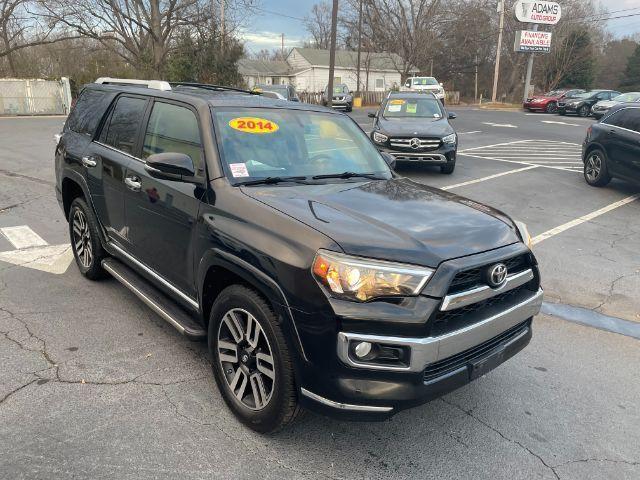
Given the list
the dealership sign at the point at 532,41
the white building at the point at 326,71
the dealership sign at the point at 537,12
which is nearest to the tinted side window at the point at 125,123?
the dealership sign at the point at 532,41

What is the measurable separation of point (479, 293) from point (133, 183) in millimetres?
2600

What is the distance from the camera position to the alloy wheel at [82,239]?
16.0 ft

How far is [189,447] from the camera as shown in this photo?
109 inches

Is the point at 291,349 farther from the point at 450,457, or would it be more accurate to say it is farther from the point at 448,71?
the point at 448,71

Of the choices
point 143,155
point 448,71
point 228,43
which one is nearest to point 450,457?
point 143,155

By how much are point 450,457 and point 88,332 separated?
2.84 metres

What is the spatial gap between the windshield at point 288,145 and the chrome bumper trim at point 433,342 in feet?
4.44

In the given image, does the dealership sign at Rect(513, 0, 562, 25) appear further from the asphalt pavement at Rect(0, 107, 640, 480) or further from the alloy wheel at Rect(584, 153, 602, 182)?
the asphalt pavement at Rect(0, 107, 640, 480)

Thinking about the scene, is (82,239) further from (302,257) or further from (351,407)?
(351,407)

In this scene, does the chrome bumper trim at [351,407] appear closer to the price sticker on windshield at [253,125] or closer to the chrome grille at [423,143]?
the price sticker on windshield at [253,125]

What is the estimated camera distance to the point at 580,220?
8094 mm

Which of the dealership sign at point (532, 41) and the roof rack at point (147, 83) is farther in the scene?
the dealership sign at point (532, 41)

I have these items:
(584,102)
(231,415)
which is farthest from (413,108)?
(584,102)

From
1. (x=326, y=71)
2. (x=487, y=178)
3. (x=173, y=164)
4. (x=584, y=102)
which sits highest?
(x=326, y=71)
